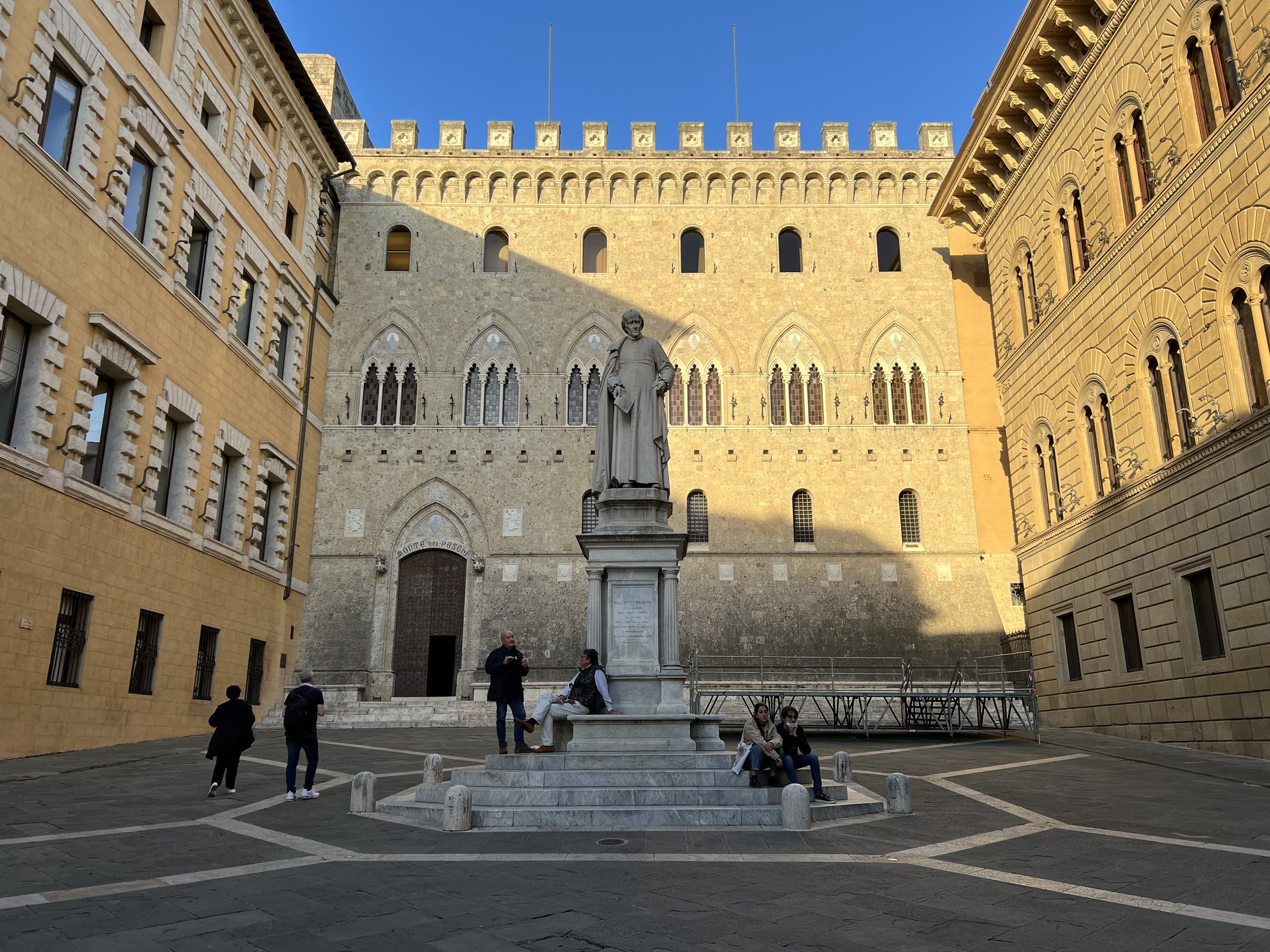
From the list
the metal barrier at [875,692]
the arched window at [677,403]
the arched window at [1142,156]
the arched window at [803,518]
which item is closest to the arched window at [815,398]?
the arched window at [803,518]

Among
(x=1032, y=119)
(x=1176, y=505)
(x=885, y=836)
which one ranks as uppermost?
(x=1032, y=119)

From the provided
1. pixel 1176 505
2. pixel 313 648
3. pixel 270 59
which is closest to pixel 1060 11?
pixel 1176 505

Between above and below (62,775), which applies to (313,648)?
above

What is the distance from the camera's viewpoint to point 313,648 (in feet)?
87.4

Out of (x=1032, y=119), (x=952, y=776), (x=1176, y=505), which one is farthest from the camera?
(x=1032, y=119)

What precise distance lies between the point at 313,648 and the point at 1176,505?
2212 cm

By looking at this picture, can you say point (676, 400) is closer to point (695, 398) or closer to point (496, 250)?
point (695, 398)

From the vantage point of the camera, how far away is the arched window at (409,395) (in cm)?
2939

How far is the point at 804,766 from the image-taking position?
10211mm

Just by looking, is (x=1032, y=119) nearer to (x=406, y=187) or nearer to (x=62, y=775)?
(x=406, y=187)

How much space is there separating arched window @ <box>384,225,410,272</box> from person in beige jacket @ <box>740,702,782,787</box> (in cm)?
2481

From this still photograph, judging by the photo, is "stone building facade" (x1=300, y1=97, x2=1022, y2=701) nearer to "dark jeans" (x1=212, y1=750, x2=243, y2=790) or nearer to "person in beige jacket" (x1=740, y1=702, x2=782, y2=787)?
"dark jeans" (x1=212, y1=750, x2=243, y2=790)

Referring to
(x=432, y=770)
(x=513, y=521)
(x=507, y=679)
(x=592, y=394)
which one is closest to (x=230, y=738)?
(x=432, y=770)

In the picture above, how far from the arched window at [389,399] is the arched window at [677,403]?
8.85 m
